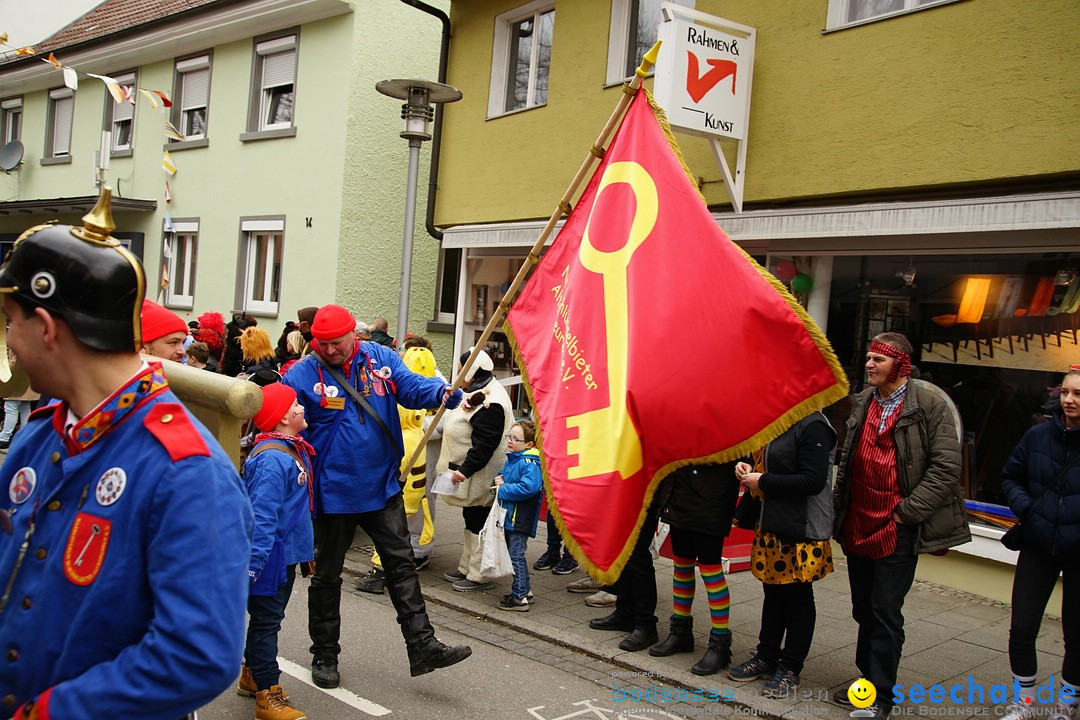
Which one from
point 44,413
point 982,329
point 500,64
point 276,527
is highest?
point 500,64

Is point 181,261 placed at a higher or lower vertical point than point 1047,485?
higher

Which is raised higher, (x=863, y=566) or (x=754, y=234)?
(x=754, y=234)

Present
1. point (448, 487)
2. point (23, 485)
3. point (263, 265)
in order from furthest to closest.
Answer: point (263, 265) < point (448, 487) < point (23, 485)

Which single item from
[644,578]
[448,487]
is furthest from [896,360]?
[448,487]

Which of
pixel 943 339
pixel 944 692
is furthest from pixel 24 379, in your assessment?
pixel 943 339

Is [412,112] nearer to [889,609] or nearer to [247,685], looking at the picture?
[247,685]

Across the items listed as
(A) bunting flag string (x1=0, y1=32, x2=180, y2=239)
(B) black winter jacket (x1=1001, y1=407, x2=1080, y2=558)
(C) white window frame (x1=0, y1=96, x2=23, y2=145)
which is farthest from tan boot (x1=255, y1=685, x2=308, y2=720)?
(C) white window frame (x1=0, y1=96, x2=23, y2=145)

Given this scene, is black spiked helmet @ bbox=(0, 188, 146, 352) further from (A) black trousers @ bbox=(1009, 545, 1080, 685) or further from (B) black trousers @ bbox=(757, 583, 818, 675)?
(A) black trousers @ bbox=(1009, 545, 1080, 685)

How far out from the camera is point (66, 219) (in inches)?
827

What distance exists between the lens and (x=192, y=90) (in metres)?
17.4

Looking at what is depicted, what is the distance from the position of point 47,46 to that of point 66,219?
385 cm

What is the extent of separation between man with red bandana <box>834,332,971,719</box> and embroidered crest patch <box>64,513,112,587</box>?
4159 mm

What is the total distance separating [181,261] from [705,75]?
41.7 ft

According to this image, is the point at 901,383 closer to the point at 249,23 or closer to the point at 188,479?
the point at 188,479
